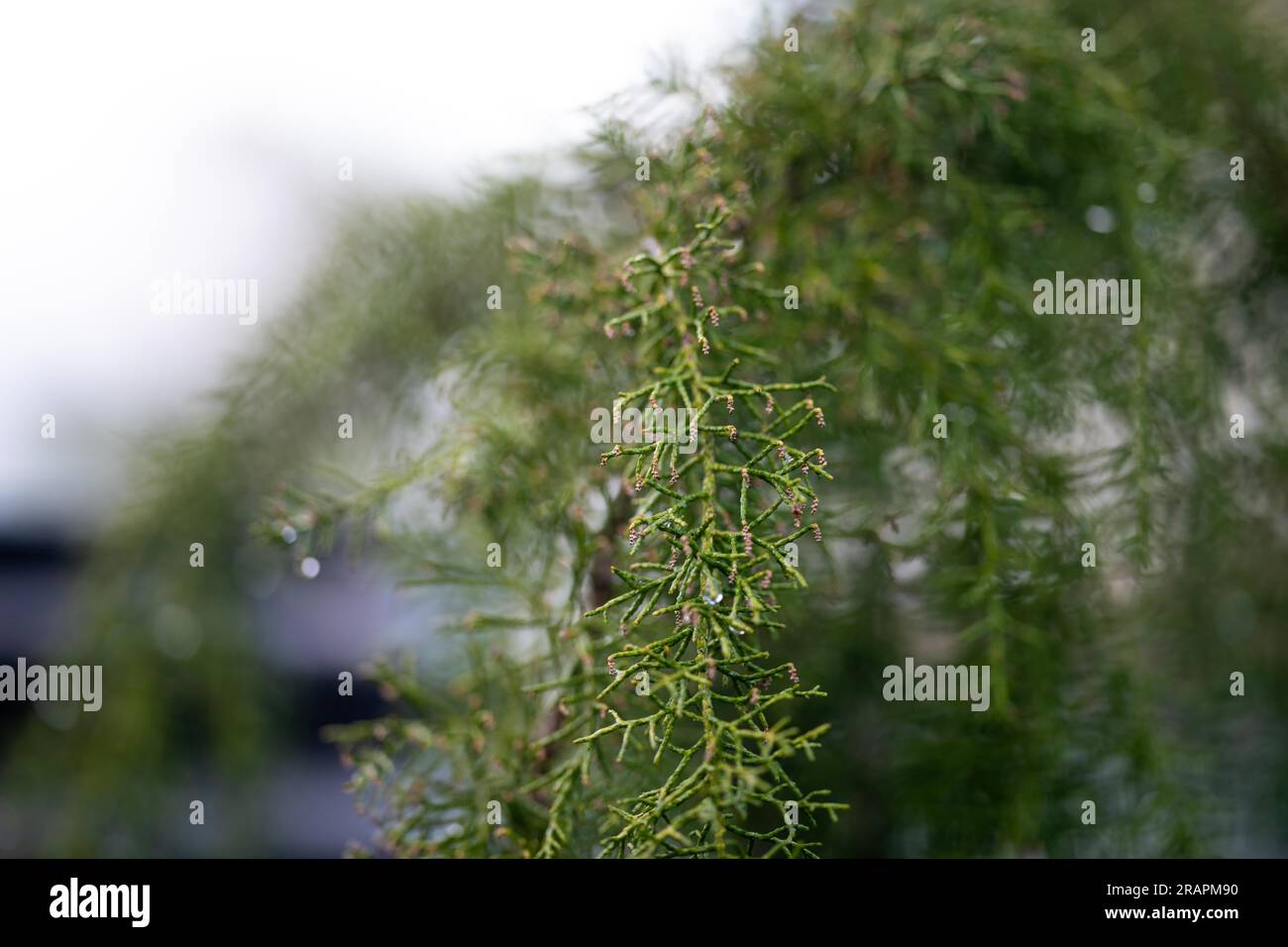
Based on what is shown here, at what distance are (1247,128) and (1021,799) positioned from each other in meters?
0.40

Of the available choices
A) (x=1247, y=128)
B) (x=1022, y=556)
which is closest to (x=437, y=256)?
(x=1022, y=556)

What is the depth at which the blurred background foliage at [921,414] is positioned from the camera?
1.23 ft

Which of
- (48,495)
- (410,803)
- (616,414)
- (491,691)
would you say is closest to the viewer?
(616,414)

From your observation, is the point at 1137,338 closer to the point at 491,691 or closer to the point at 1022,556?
the point at 1022,556

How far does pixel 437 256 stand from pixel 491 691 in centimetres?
24

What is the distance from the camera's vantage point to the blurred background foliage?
14.7 inches

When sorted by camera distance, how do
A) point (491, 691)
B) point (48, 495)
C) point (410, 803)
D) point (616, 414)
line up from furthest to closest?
point (48, 495) < point (491, 691) < point (410, 803) < point (616, 414)

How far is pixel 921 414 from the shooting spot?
37 cm

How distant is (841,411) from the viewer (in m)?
0.39
